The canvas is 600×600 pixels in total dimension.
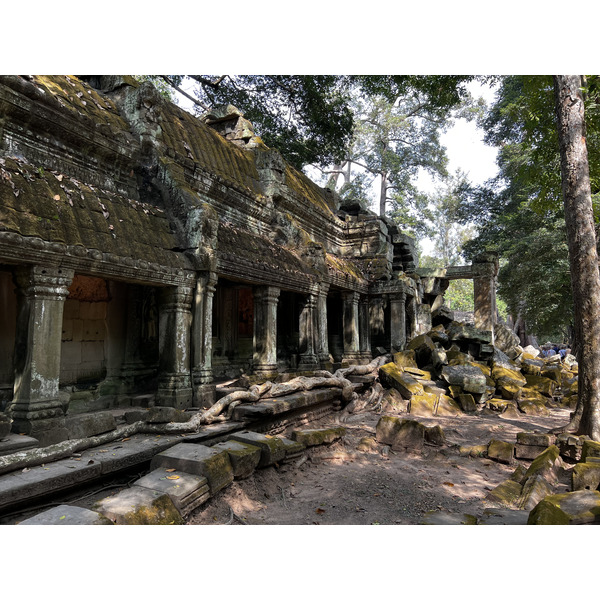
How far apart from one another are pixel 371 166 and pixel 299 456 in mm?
25232

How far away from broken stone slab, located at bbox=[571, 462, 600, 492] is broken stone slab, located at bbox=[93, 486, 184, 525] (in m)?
3.54

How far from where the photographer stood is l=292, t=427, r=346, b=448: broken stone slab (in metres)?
5.04

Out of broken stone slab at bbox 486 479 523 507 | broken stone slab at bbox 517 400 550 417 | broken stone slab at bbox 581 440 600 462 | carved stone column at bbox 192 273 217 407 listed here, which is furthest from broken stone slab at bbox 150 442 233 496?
broken stone slab at bbox 517 400 550 417

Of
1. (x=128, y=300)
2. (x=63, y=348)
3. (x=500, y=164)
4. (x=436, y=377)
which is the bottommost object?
(x=436, y=377)

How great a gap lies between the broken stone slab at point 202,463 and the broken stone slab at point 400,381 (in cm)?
541

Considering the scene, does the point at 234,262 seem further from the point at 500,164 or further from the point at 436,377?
the point at 500,164

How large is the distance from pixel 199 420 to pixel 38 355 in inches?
71.4

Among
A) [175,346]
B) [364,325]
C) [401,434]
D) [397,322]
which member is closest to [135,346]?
[175,346]

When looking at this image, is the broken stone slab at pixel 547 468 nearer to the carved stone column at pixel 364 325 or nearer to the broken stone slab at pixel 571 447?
the broken stone slab at pixel 571 447

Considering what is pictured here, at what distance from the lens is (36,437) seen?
3637 mm

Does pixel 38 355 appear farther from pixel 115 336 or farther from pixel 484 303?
pixel 484 303

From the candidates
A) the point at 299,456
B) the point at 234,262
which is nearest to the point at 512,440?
the point at 299,456

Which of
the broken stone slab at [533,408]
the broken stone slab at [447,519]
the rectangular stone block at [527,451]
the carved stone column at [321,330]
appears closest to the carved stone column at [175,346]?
the broken stone slab at [447,519]

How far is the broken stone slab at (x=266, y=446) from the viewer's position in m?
4.21
